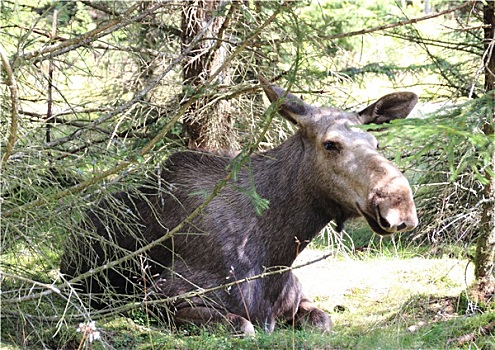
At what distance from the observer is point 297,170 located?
702 cm

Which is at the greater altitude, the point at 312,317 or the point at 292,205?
the point at 292,205

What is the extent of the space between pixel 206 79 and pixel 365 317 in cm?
285

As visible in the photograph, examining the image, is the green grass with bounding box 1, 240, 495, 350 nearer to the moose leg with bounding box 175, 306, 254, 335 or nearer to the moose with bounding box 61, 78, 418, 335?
the moose leg with bounding box 175, 306, 254, 335

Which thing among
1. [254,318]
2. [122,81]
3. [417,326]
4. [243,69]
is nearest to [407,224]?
[417,326]

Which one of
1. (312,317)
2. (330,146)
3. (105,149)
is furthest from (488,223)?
(105,149)

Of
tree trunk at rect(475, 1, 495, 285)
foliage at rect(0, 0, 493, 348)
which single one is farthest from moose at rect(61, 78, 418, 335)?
tree trunk at rect(475, 1, 495, 285)

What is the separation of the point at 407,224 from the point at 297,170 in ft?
5.38

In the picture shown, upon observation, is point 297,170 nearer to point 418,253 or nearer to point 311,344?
point 311,344

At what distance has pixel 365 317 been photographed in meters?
7.48

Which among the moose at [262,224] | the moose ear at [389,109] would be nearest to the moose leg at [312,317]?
the moose at [262,224]

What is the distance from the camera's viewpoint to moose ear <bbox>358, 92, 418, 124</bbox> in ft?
23.3

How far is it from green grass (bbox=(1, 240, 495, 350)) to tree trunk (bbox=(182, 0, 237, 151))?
1747mm

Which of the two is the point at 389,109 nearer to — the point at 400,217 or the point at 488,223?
the point at 488,223

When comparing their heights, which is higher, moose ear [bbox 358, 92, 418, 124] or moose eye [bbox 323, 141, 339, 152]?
moose ear [bbox 358, 92, 418, 124]
